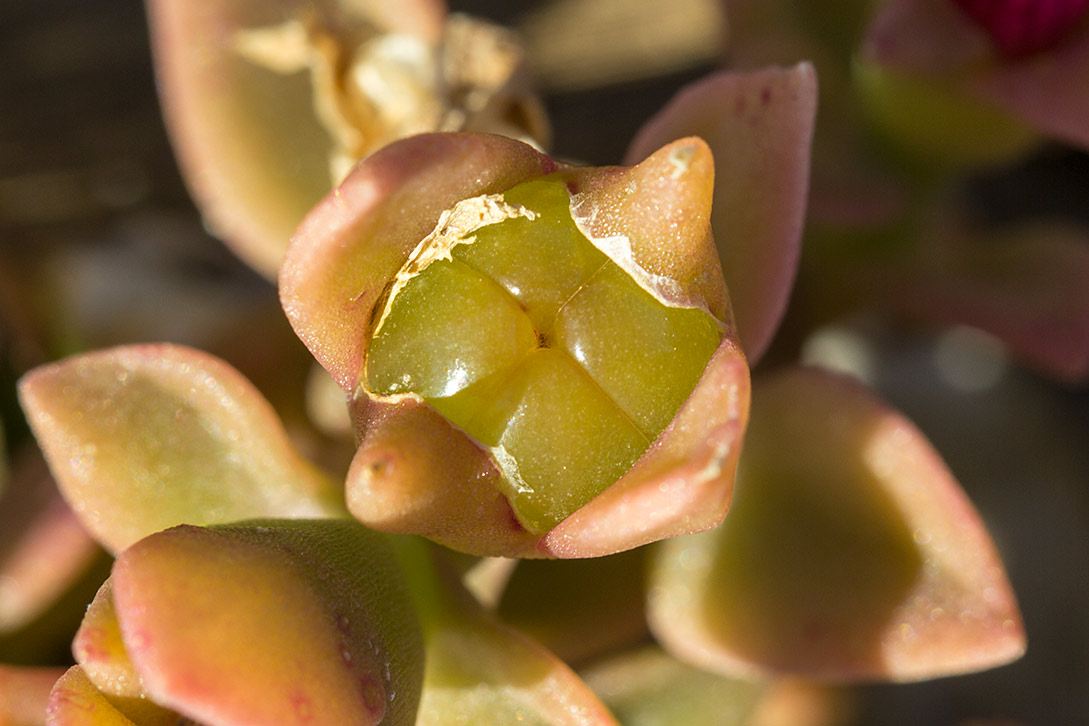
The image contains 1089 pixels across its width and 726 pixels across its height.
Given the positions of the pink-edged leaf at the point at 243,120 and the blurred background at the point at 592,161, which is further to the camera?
the blurred background at the point at 592,161

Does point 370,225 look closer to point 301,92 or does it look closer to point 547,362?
point 547,362

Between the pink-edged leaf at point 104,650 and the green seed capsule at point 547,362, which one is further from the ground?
the green seed capsule at point 547,362

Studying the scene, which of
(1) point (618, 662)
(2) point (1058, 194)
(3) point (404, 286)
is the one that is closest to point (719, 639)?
(1) point (618, 662)

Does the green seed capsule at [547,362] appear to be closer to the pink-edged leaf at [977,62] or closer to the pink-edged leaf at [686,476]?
the pink-edged leaf at [686,476]

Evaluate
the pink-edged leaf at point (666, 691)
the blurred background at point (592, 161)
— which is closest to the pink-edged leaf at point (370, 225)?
the pink-edged leaf at point (666, 691)

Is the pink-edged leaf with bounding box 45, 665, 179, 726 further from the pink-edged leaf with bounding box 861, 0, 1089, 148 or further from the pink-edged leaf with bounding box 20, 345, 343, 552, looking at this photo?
the pink-edged leaf with bounding box 861, 0, 1089, 148

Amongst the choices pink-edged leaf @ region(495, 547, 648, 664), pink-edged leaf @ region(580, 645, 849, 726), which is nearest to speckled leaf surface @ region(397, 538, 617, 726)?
pink-edged leaf @ region(495, 547, 648, 664)

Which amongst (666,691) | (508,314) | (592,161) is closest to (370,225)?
(508,314)
